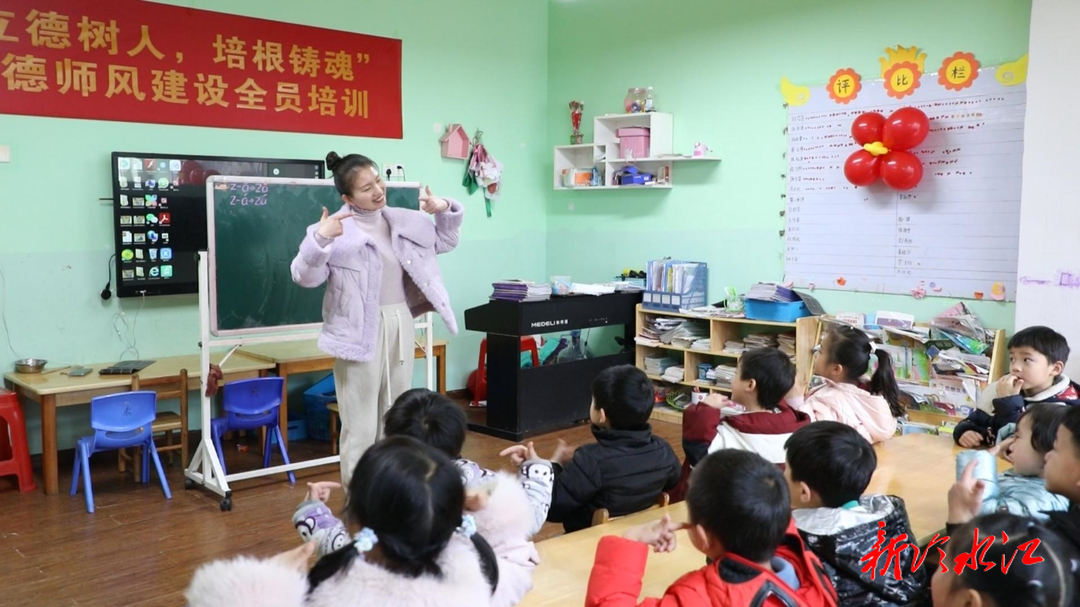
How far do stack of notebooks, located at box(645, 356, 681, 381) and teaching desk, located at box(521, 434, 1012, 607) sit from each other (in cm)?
304

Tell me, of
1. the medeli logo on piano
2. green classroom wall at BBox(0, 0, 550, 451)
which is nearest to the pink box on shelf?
green classroom wall at BBox(0, 0, 550, 451)

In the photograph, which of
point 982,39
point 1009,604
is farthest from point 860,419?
point 982,39

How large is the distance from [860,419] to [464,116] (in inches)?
169

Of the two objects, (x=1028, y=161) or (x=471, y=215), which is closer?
(x=1028, y=161)

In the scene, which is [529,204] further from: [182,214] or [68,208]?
[68,208]

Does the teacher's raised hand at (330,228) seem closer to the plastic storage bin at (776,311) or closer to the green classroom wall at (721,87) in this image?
Result: the plastic storage bin at (776,311)

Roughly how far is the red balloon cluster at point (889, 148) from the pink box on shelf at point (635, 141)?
1521 mm

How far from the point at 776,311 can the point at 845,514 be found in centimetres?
381

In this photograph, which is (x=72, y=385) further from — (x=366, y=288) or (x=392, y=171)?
(x=392, y=171)

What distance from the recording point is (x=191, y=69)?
5180 mm

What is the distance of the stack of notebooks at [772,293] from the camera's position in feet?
17.9

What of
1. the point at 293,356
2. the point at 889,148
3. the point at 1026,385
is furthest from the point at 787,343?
the point at 293,356

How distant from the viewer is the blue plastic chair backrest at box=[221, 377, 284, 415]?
178 inches

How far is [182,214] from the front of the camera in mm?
5051
